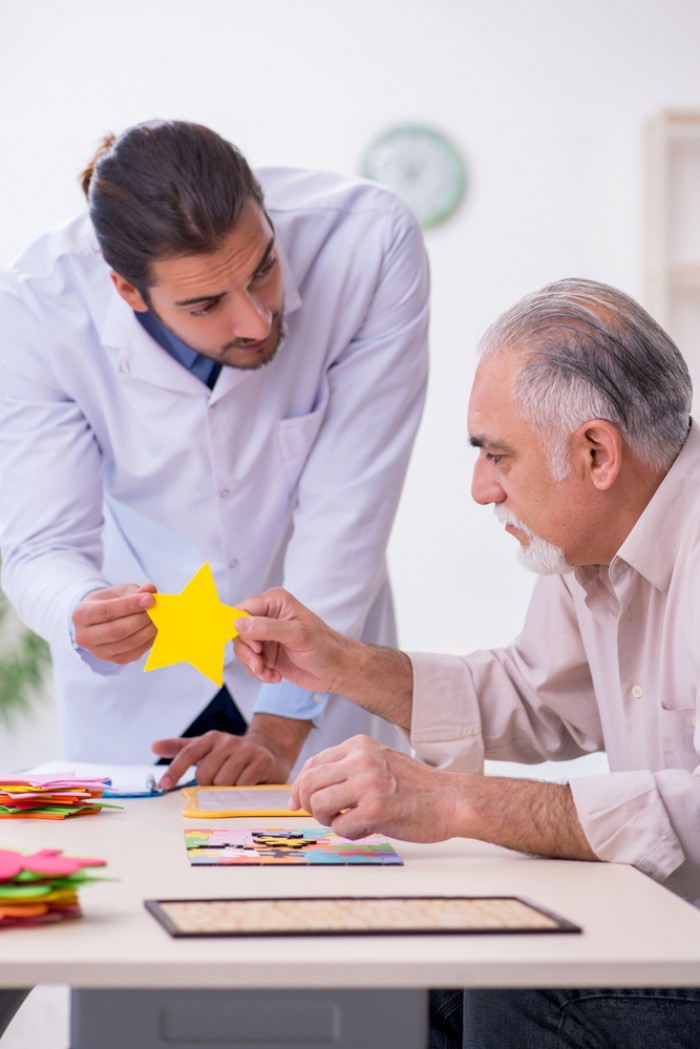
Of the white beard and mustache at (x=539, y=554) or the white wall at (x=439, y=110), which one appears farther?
the white wall at (x=439, y=110)

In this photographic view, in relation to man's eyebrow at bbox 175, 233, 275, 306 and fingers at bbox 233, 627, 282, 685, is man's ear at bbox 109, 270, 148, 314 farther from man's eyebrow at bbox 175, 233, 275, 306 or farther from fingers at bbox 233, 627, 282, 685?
fingers at bbox 233, 627, 282, 685

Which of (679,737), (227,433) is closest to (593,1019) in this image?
(679,737)

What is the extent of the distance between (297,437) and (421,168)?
2.55 m

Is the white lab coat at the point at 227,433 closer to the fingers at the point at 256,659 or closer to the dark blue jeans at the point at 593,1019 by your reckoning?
the fingers at the point at 256,659

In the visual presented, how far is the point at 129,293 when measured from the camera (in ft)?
6.28

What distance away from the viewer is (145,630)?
169cm

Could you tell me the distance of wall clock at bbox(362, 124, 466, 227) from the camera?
4.34 meters

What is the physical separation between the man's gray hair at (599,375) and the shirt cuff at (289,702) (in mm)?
631

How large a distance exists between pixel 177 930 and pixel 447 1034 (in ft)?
2.39

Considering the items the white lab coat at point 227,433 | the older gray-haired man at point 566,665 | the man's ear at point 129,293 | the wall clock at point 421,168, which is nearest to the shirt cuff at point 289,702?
the white lab coat at point 227,433

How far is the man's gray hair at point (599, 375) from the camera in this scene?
1.43m

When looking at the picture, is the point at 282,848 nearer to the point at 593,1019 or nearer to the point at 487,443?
the point at 593,1019

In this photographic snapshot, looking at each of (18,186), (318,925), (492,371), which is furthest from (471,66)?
(318,925)

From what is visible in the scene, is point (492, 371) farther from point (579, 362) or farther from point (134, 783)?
point (134, 783)
